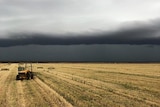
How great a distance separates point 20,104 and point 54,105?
2387 millimetres

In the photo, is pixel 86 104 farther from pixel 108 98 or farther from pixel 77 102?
pixel 108 98

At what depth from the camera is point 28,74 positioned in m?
43.7

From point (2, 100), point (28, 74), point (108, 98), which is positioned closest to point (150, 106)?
point (108, 98)

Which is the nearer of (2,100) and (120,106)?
(120,106)

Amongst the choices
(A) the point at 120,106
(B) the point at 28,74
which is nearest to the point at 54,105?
(A) the point at 120,106

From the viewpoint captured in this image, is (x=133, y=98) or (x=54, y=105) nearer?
(x=54, y=105)

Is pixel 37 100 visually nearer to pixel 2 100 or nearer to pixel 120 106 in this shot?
pixel 2 100

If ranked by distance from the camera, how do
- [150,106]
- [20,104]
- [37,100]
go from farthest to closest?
1. [37,100]
2. [20,104]
3. [150,106]

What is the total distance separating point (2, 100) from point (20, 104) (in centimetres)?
260

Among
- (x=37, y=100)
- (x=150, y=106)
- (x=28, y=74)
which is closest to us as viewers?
(x=150, y=106)

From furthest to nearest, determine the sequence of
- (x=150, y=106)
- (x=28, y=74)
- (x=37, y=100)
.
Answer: (x=28, y=74) → (x=37, y=100) → (x=150, y=106)

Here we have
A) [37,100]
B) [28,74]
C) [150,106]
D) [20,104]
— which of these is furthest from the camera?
[28,74]

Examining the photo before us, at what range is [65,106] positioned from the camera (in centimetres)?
1872

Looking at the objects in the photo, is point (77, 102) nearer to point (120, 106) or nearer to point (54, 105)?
point (54, 105)
